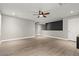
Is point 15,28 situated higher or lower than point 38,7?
lower

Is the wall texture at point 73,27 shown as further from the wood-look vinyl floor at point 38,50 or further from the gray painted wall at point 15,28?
the gray painted wall at point 15,28

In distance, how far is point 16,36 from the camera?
849 centimetres

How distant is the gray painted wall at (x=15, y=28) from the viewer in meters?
7.18

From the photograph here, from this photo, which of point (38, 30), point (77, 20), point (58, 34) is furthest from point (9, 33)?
point (38, 30)

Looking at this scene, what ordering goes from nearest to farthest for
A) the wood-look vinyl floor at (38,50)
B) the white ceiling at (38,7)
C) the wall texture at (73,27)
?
the wood-look vinyl floor at (38,50), the white ceiling at (38,7), the wall texture at (73,27)

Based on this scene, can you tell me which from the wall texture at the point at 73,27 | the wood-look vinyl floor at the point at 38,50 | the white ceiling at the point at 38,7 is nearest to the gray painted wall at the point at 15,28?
the white ceiling at the point at 38,7

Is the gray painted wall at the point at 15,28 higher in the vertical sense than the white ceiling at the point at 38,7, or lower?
lower

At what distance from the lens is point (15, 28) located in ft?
27.4

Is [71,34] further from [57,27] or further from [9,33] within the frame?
[9,33]

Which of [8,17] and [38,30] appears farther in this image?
[38,30]

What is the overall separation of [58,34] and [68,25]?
7.41 feet

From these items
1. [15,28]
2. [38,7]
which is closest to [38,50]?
[38,7]

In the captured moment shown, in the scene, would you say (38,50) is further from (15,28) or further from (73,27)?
(15,28)


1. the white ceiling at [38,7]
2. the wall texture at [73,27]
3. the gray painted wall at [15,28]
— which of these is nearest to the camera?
the white ceiling at [38,7]
